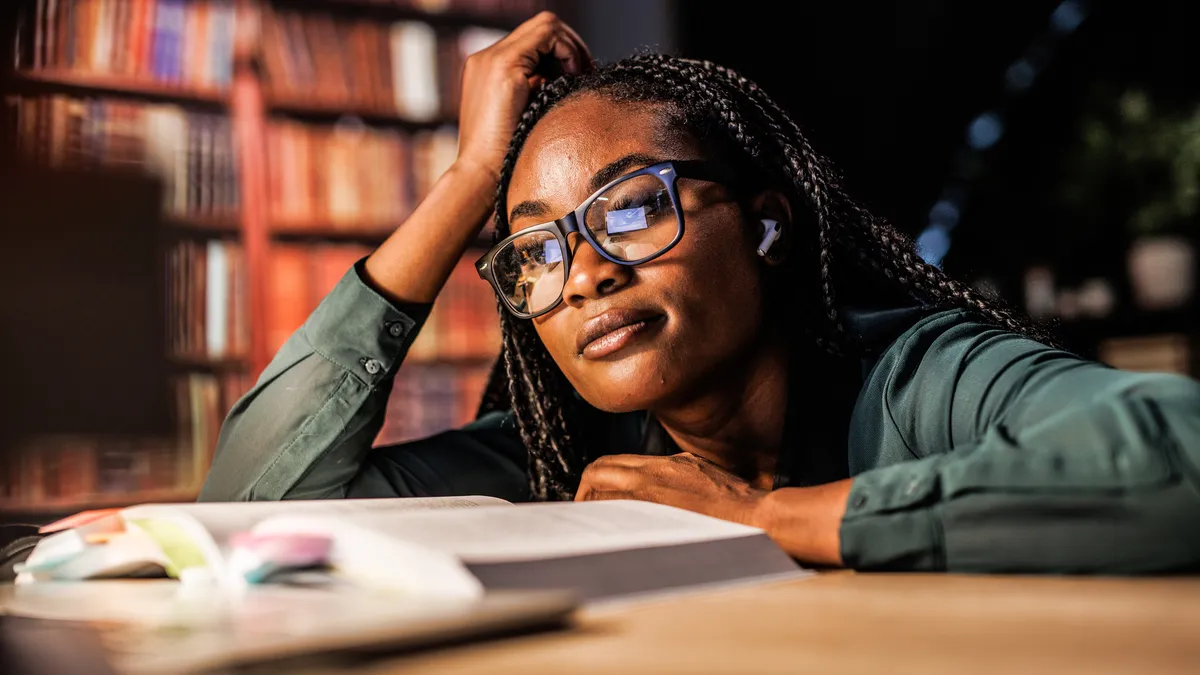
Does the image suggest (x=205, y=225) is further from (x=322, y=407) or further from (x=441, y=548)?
(x=441, y=548)

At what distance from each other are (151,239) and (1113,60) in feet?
10.8

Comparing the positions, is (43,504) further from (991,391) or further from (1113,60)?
(1113,60)

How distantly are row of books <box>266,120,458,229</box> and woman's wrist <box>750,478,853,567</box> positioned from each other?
2.51m

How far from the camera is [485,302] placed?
3279 millimetres

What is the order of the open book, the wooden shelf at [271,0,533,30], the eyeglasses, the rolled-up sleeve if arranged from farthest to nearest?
the wooden shelf at [271,0,533,30], the rolled-up sleeve, the eyeglasses, the open book

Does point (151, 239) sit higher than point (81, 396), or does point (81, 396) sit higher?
point (151, 239)

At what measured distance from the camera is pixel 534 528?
0.69 meters

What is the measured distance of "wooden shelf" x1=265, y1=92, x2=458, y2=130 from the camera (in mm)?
3020

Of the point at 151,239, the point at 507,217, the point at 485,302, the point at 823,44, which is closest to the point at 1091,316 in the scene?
the point at 823,44

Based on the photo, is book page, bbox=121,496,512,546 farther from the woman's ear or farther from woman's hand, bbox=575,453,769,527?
the woman's ear

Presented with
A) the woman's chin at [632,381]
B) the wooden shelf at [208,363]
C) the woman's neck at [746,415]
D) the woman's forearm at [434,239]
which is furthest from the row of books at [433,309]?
the woman's chin at [632,381]

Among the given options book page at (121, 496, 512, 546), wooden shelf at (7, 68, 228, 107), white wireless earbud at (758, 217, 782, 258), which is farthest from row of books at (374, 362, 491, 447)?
book page at (121, 496, 512, 546)

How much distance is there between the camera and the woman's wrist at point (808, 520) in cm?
77

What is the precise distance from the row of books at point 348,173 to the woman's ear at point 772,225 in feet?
6.53
